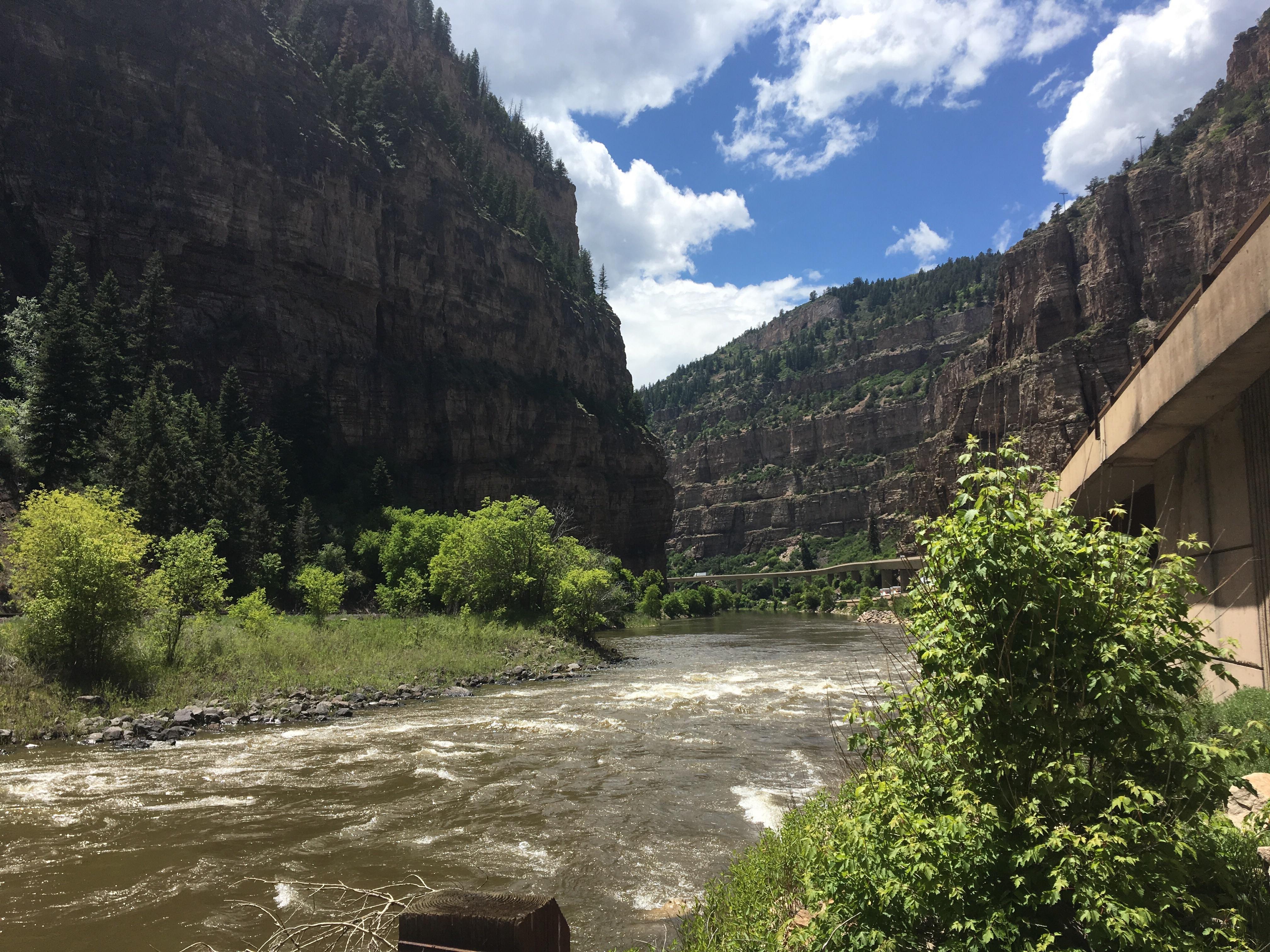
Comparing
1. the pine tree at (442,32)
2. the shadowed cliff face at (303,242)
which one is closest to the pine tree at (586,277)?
the shadowed cliff face at (303,242)

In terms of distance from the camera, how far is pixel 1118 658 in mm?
4191

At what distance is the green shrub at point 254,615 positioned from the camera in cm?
2912

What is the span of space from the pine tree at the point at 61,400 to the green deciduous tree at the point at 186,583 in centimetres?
2517

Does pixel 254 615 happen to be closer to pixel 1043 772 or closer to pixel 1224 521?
pixel 1224 521

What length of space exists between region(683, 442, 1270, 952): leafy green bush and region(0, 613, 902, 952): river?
830 millimetres

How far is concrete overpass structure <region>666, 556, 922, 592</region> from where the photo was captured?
326 feet

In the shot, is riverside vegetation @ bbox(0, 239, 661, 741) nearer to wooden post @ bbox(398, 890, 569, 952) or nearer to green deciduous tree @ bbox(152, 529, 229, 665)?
green deciduous tree @ bbox(152, 529, 229, 665)

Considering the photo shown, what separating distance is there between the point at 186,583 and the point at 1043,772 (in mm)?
27363

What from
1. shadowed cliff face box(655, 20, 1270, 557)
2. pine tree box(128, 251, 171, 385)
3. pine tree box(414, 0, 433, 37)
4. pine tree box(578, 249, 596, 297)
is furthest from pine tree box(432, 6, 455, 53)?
shadowed cliff face box(655, 20, 1270, 557)

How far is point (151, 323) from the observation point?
63938mm

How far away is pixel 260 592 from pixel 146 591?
10.9 meters

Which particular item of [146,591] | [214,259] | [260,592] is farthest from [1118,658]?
[214,259]

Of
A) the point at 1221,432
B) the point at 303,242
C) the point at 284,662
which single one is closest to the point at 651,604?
the point at 303,242

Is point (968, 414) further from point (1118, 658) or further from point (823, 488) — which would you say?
point (1118, 658)
